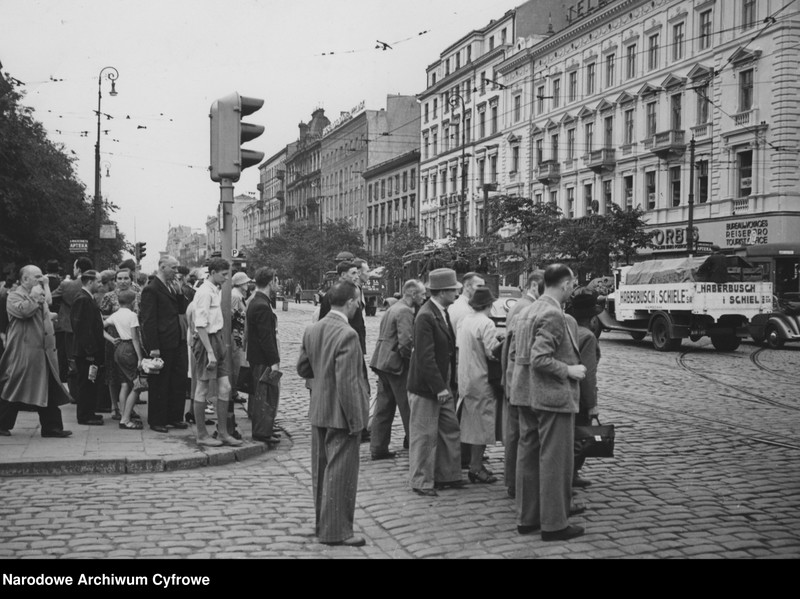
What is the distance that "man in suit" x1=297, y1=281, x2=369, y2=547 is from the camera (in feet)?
18.4

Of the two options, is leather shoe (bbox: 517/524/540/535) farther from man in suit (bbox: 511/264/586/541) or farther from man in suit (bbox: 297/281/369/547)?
man in suit (bbox: 297/281/369/547)

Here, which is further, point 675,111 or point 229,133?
point 675,111

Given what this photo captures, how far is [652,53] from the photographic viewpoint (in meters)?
43.5

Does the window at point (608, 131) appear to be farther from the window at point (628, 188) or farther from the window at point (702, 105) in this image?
the window at point (702, 105)

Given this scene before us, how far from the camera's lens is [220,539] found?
577cm

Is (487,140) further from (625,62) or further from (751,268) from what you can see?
(751,268)

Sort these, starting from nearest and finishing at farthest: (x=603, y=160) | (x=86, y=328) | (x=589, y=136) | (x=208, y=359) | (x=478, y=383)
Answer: (x=478, y=383)
(x=208, y=359)
(x=86, y=328)
(x=603, y=160)
(x=589, y=136)

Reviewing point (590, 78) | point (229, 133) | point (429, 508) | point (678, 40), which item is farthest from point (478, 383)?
point (590, 78)

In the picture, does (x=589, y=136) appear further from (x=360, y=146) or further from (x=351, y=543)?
(x=351, y=543)

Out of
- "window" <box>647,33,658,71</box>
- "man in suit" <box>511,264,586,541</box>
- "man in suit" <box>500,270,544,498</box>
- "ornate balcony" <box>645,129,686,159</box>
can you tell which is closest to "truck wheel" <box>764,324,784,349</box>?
"man in suit" <box>500,270,544,498</box>

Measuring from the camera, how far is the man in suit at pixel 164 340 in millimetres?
9672

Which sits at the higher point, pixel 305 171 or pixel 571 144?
pixel 305 171

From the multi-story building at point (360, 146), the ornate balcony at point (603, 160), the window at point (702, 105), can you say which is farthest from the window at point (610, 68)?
the multi-story building at point (360, 146)

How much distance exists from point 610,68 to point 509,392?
44.2m
